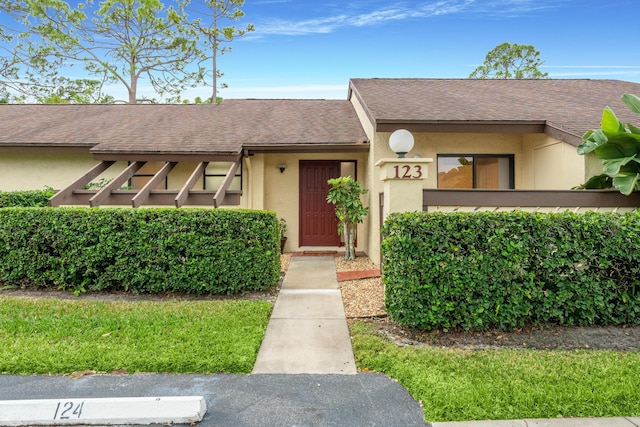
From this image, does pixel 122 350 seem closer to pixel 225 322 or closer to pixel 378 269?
pixel 225 322

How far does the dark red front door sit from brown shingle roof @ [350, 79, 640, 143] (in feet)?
7.76

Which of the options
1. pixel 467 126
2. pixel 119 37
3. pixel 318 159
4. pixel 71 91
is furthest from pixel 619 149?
pixel 71 91

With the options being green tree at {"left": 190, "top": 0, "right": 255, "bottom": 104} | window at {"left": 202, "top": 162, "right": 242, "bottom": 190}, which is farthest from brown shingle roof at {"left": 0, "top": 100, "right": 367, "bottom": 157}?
green tree at {"left": 190, "top": 0, "right": 255, "bottom": 104}

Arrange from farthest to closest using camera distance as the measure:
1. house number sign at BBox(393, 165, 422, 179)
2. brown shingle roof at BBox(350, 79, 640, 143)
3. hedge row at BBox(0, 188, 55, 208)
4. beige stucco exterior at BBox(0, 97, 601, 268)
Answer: beige stucco exterior at BBox(0, 97, 601, 268) → brown shingle roof at BBox(350, 79, 640, 143) → hedge row at BBox(0, 188, 55, 208) → house number sign at BBox(393, 165, 422, 179)

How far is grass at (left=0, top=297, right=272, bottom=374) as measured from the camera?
3807 mm

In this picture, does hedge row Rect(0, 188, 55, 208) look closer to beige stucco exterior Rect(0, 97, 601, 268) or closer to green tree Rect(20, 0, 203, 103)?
beige stucco exterior Rect(0, 97, 601, 268)

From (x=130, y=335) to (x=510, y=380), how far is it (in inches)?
166

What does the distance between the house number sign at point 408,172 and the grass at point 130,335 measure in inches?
118

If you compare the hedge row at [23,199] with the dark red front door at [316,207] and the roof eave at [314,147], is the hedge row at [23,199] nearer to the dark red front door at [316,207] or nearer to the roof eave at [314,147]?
the roof eave at [314,147]

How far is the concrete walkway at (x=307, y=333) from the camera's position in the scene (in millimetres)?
3941

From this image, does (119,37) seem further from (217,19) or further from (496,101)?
(496,101)

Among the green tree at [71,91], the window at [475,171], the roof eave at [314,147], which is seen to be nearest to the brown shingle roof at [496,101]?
the roof eave at [314,147]

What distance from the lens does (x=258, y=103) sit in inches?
547

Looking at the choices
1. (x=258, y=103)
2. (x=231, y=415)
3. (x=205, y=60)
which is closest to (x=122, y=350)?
(x=231, y=415)
